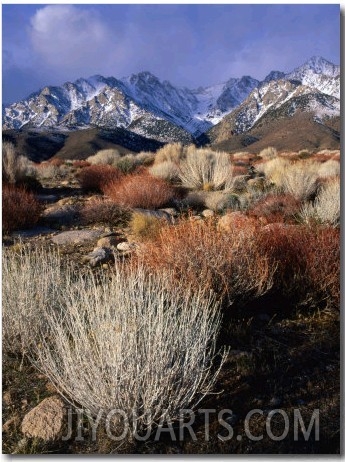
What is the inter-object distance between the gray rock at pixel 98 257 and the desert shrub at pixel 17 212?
217 cm

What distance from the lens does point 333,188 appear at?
870 centimetres

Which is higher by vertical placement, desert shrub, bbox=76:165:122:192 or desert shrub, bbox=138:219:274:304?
desert shrub, bbox=76:165:122:192

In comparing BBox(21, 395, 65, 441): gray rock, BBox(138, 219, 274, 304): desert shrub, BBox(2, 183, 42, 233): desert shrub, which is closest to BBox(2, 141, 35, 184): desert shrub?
BBox(2, 183, 42, 233): desert shrub

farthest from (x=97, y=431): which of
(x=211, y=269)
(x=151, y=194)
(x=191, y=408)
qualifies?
(x=151, y=194)

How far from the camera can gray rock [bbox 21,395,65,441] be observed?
8.91ft

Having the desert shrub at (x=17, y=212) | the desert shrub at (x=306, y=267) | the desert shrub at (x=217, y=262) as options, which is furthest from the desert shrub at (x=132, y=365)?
the desert shrub at (x=17, y=212)

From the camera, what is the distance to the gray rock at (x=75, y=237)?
6.78m

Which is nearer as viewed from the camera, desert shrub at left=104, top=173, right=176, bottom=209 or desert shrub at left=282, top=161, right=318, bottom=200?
desert shrub at left=104, top=173, right=176, bottom=209

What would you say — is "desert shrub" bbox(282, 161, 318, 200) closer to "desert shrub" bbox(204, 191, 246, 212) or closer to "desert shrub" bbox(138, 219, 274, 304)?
"desert shrub" bbox(204, 191, 246, 212)

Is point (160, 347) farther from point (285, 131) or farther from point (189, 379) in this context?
point (285, 131)

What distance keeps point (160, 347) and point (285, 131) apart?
291ft

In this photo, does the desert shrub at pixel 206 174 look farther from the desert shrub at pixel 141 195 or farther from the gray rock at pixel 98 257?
the gray rock at pixel 98 257

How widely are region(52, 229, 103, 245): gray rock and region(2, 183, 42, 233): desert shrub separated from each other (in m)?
0.97

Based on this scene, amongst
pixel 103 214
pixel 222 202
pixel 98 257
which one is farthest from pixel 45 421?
pixel 222 202
